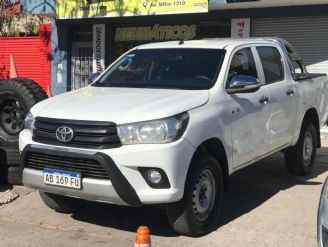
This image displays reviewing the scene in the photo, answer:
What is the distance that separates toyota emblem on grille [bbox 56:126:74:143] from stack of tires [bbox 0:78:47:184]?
7.33 ft

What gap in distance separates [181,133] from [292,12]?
936 cm

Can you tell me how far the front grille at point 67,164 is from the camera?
4.77 m

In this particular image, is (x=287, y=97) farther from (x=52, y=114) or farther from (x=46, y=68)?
(x=46, y=68)

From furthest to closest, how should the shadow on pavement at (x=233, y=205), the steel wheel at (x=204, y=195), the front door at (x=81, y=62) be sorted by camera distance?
the front door at (x=81, y=62), the shadow on pavement at (x=233, y=205), the steel wheel at (x=204, y=195)

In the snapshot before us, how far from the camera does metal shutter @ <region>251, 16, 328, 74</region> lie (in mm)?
13055

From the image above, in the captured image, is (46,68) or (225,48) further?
(46,68)

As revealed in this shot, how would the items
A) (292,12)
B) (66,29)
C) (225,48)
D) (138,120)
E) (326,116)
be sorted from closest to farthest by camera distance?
1. (138,120)
2. (225,48)
3. (326,116)
4. (292,12)
5. (66,29)

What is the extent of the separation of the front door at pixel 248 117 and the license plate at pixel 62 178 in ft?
5.47

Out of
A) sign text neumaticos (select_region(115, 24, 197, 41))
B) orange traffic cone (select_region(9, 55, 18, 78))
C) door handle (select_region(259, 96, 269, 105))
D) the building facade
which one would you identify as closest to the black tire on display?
door handle (select_region(259, 96, 269, 105))

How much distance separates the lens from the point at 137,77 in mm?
6070

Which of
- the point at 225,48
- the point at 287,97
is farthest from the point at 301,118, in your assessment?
the point at 225,48

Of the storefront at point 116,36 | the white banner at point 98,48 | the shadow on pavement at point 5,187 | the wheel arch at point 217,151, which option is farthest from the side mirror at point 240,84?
the white banner at point 98,48

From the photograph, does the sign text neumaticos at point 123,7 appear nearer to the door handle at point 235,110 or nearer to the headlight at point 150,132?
the door handle at point 235,110

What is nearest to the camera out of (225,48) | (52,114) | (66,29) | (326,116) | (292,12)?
(52,114)
